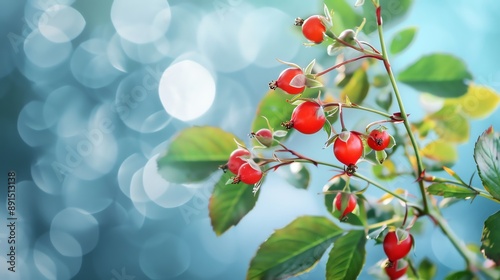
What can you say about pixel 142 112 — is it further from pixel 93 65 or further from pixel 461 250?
pixel 461 250

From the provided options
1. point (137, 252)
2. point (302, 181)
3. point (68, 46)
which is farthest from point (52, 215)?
point (302, 181)

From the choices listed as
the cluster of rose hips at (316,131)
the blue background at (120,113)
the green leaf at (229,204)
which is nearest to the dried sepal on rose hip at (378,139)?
the cluster of rose hips at (316,131)

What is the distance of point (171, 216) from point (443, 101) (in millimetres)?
630

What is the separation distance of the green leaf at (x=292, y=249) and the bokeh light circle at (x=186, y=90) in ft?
2.08

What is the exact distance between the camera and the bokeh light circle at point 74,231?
1.03m

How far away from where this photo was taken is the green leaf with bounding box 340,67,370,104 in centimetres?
45

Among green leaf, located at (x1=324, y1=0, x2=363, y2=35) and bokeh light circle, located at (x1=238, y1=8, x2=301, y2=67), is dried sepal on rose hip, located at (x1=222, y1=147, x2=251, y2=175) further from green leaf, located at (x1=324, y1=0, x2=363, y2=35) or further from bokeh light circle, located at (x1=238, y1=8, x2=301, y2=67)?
bokeh light circle, located at (x1=238, y1=8, x2=301, y2=67)

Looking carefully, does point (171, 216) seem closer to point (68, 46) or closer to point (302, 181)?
point (68, 46)

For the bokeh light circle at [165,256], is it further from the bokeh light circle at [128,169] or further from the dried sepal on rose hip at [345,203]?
the dried sepal on rose hip at [345,203]

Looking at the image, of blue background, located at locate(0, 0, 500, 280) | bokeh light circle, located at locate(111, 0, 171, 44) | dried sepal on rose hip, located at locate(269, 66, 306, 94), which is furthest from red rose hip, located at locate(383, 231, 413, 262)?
bokeh light circle, located at locate(111, 0, 171, 44)

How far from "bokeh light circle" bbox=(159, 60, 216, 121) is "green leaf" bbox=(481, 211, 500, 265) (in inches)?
Result: 27.9

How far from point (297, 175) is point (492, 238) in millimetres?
157

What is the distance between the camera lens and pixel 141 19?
1118mm

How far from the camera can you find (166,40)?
3.63ft
